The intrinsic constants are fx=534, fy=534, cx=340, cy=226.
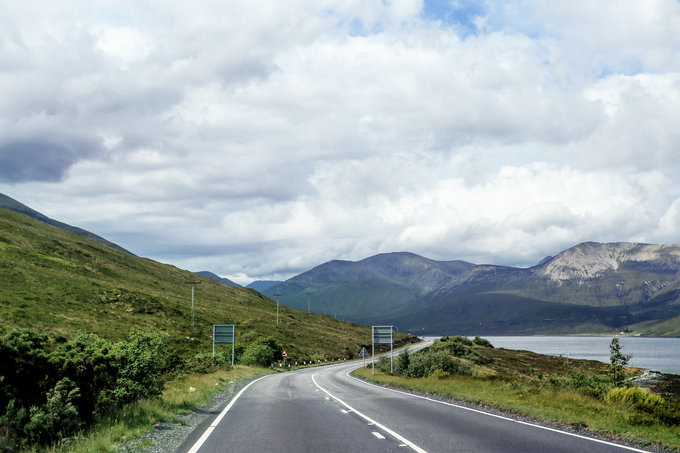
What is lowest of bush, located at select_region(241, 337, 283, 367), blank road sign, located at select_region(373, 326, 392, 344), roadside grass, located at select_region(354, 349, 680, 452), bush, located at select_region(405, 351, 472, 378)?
bush, located at select_region(241, 337, 283, 367)

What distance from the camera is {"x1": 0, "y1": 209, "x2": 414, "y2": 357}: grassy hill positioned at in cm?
7856

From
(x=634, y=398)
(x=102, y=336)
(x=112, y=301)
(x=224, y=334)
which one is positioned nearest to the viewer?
(x=634, y=398)

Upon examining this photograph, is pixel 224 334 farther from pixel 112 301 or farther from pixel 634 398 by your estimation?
pixel 112 301

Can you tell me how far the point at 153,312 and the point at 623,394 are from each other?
94.9m

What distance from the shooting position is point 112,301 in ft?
324

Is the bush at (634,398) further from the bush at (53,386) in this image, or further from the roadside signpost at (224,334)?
the roadside signpost at (224,334)

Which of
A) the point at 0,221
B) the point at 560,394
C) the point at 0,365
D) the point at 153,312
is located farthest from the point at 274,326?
the point at 0,365

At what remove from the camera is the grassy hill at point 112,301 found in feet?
258

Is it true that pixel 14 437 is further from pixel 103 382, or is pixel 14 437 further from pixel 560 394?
pixel 560 394

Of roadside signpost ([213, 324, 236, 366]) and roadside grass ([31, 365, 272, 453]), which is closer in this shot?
roadside grass ([31, 365, 272, 453])

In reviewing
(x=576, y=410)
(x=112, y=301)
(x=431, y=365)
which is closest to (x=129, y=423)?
(x=576, y=410)

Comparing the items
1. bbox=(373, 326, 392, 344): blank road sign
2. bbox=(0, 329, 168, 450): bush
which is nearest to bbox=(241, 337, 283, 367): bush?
bbox=(373, 326, 392, 344): blank road sign

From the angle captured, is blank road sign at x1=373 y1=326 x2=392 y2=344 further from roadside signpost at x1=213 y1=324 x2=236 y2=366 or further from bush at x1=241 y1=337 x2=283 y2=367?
bush at x1=241 y1=337 x2=283 y2=367

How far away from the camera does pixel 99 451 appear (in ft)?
34.3
